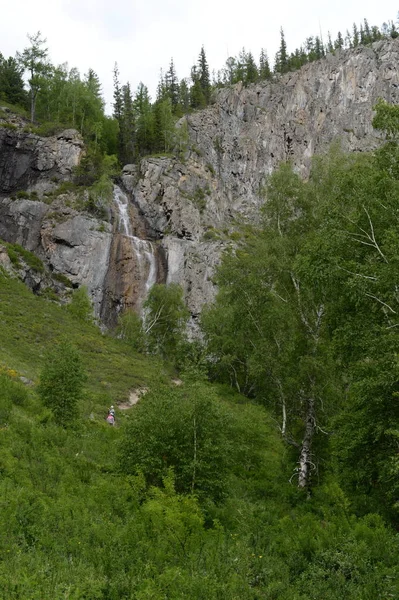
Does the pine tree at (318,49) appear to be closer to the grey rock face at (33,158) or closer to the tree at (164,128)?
the tree at (164,128)

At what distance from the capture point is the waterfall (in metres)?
57.3

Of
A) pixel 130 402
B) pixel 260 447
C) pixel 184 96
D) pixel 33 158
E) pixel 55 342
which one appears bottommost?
pixel 260 447

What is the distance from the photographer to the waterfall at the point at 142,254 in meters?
57.3

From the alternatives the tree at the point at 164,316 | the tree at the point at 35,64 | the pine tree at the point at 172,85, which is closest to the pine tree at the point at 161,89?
the pine tree at the point at 172,85

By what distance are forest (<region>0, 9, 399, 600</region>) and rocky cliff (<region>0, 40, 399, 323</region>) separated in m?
A: 25.6

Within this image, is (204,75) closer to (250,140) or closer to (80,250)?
(250,140)

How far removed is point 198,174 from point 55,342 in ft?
166

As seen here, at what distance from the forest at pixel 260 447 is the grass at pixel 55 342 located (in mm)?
426

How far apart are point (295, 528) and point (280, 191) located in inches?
590

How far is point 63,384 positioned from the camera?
18.0m

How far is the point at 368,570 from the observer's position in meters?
8.06

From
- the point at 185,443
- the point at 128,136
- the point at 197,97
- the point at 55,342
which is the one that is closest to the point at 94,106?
the point at 128,136

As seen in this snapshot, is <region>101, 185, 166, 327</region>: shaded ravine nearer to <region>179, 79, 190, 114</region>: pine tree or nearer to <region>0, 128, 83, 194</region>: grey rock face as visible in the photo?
<region>0, 128, 83, 194</region>: grey rock face

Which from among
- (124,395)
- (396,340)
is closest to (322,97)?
(124,395)
